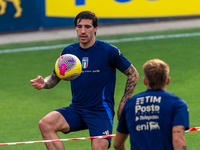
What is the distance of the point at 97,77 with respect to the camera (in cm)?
674

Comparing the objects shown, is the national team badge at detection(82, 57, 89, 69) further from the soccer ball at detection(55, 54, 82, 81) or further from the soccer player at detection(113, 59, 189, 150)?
the soccer player at detection(113, 59, 189, 150)

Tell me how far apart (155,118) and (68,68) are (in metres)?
2.20

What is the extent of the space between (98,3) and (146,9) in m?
1.72

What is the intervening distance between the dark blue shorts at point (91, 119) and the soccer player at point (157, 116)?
186cm

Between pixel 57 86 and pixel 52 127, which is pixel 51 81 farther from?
pixel 57 86

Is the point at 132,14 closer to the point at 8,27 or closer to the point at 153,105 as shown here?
the point at 8,27

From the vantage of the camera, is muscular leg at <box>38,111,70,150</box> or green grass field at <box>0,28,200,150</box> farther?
green grass field at <box>0,28,200,150</box>

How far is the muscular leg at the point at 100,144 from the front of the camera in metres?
6.32

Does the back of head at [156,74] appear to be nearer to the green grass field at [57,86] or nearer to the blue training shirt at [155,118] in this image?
the blue training shirt at [155,118]

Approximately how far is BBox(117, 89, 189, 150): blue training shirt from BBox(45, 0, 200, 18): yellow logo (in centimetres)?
1112

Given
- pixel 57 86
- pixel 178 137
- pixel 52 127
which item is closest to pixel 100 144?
pixel 52 127

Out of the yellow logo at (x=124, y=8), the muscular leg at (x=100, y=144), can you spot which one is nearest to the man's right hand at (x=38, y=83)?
the muscular leg at (x=100, y=144)

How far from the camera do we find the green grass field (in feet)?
29.7

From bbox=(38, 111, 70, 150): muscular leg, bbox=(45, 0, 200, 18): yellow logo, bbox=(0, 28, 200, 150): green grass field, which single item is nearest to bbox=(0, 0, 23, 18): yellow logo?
bbox=(45, 0, 200, 18): yellow logo
